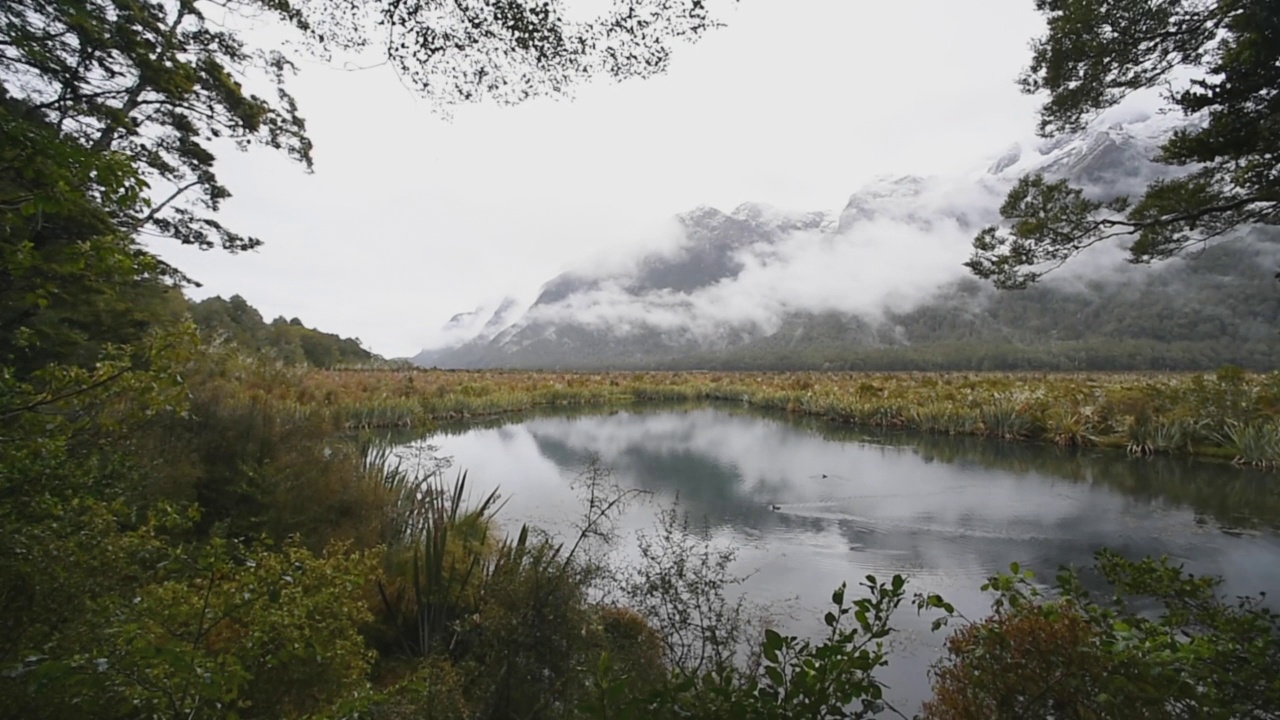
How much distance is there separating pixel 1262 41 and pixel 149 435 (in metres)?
8.17

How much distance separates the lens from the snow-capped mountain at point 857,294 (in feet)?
328

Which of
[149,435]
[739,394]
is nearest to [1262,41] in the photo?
[149,435]

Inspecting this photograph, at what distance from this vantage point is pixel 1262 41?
3613 mm

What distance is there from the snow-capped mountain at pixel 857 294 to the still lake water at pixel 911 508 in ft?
296

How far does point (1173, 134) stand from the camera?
4.90 m

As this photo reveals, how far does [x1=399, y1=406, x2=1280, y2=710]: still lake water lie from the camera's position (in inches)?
217

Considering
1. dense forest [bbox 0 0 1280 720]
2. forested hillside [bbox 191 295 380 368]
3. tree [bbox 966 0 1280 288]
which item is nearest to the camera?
dense forest [bbox 0 0 1280 720]

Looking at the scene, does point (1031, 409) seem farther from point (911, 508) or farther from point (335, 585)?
point (335, 585)

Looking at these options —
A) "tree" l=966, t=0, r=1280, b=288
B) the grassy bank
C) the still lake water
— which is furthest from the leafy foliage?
the grassy bank

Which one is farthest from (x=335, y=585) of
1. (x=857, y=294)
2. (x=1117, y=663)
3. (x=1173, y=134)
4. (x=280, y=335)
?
(x=857, y=294)

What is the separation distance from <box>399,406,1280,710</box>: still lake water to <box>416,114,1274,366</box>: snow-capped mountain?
90322mm

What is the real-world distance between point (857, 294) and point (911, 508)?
475ft

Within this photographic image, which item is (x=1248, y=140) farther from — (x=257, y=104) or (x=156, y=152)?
(x=156, y=152)

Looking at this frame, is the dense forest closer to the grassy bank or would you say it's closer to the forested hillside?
the grassy bank
